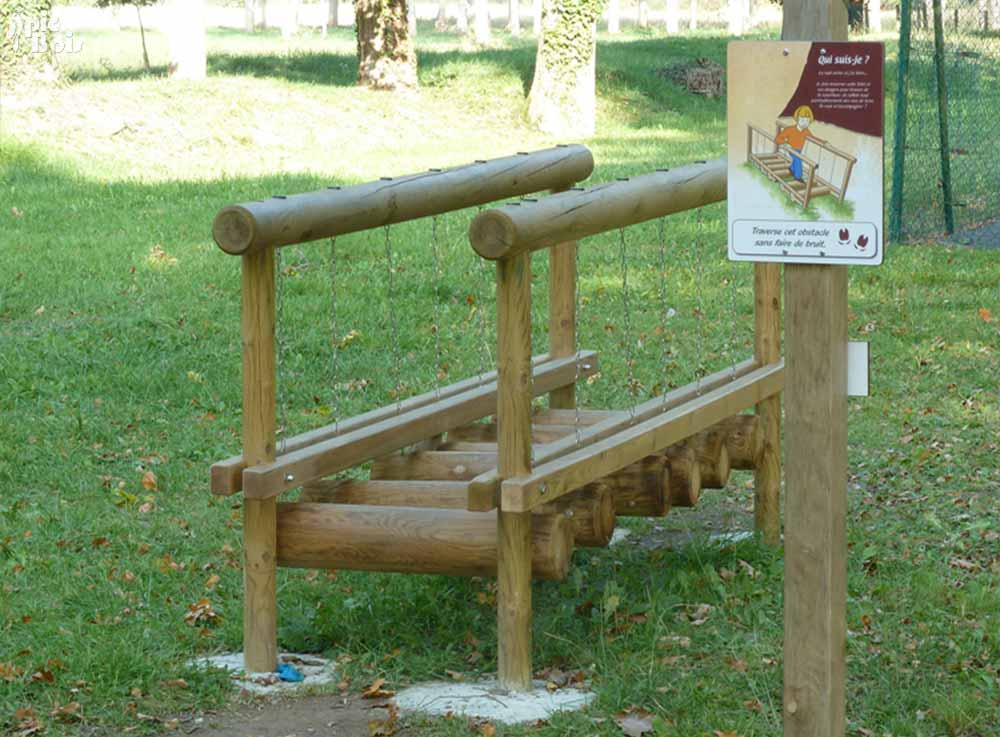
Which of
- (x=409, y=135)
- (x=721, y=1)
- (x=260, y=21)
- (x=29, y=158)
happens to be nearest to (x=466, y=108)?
(x=409, y=135)

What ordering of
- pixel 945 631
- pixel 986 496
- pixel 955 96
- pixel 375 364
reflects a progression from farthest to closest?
1. pixel 955 96
2. pixel 375 364
3. pixel 986 496
4. pixel 945 631

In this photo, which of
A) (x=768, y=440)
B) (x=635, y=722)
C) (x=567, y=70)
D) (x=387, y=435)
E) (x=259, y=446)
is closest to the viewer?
(x=635, y=722)

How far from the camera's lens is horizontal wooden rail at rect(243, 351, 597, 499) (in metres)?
4.90

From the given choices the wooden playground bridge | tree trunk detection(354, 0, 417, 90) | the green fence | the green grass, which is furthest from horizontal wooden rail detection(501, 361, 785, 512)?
tree trunk detection(354, 0, 417, 90)

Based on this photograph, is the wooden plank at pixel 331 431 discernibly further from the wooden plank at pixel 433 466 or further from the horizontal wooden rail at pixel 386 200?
the horizontal wooden rail at pixel 386 200

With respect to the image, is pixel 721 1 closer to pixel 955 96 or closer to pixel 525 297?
pixel 955 96

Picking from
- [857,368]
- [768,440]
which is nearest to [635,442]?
[768,440]

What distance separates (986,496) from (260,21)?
2577 inches

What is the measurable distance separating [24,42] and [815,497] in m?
15.1

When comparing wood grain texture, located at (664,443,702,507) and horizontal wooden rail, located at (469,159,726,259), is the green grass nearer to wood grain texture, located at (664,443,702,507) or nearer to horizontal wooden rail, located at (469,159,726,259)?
wood grain texture, located at (664,443,702,507)

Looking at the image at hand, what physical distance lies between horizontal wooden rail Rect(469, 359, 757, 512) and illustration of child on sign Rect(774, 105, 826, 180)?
151 centimetres

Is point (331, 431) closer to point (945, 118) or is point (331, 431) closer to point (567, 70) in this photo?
point (945, 118)

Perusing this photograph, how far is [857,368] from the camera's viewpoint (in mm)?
3641

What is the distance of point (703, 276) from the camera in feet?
36.7
